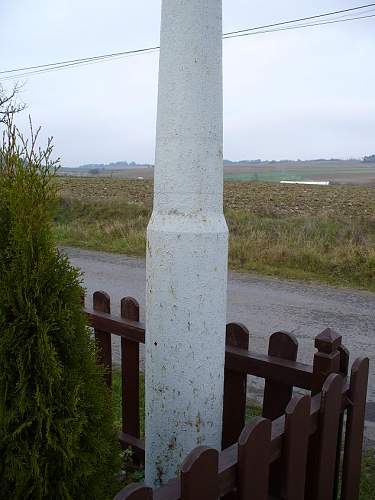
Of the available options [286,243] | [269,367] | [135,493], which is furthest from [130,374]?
[286,243]

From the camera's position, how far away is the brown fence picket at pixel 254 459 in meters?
1.54

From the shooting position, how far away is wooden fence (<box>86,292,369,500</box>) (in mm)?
1469

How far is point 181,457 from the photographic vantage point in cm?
188

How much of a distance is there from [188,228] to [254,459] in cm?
79

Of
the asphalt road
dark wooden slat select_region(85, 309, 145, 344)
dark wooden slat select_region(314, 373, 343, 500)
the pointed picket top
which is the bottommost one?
the asphalt road

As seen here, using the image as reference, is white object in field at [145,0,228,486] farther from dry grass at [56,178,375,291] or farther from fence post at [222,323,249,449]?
dry grass at [56,178,375,291]

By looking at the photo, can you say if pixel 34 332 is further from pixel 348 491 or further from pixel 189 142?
pixel 348 491

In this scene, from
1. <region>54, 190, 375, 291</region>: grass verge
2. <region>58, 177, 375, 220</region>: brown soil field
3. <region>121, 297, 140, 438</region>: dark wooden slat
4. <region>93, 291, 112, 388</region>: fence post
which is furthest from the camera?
<region>58, 177, 375, 220</region>: brown soil field

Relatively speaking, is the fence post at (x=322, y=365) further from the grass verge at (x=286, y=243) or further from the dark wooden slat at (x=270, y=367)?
the grass verge at (x=286, y=243)

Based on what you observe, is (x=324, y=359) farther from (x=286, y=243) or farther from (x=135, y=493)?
(x=286, y=243)

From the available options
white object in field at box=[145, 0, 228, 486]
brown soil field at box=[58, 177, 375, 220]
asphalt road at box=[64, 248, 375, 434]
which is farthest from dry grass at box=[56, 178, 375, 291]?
white object in field at box=[145, 0, 228, 486]

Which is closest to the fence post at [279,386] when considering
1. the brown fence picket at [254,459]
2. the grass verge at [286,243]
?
the brown fence picket at [254,459]

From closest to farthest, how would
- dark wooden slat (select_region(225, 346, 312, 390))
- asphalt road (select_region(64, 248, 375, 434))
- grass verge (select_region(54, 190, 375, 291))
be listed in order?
dark wooden slat (select_region(225, 346, 312, 390)), asphalt road (select_region(64, 248, 375, 434)), grass verge (select_region(54, 190, 375, 291))

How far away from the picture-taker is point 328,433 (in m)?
1.98
